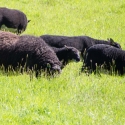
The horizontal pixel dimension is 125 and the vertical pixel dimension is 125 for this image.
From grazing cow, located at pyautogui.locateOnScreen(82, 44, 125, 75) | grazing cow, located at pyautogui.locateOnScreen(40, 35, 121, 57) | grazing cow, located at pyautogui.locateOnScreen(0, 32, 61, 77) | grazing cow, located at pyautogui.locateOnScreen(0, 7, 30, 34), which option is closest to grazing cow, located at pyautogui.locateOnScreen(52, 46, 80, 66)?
grazing cow, located at pyautogui.locateOnScreen(82, 44, 125, 75)

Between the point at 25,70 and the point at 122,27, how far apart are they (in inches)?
362

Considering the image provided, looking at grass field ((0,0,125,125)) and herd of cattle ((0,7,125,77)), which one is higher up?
herd of cattle ((0,7,125,77))

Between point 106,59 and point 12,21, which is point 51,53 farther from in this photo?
point 12,21

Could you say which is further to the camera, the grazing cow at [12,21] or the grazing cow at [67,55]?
the grazing cow at [12,21]

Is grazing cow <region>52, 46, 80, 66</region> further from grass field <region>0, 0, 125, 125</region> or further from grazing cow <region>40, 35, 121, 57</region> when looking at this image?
grazing cow <region>40, 35, 121, 57</region>

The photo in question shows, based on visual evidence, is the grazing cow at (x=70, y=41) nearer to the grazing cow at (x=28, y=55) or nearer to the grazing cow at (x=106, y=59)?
the grazing cow at (x=106, y=59)

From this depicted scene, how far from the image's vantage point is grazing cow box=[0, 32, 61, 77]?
9.55 meters

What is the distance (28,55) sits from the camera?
9.68 m

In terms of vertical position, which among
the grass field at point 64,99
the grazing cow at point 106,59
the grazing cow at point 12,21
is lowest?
the grass field at point 64,99

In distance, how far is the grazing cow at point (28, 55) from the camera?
31.3 feet

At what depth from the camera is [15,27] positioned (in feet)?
52.9

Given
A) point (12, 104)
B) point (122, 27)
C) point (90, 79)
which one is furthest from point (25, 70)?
point (122, 27)

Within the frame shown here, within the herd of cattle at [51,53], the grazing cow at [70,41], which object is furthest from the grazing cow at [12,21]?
the herd of cattle at [51,53]

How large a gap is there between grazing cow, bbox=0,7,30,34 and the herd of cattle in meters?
3.44
